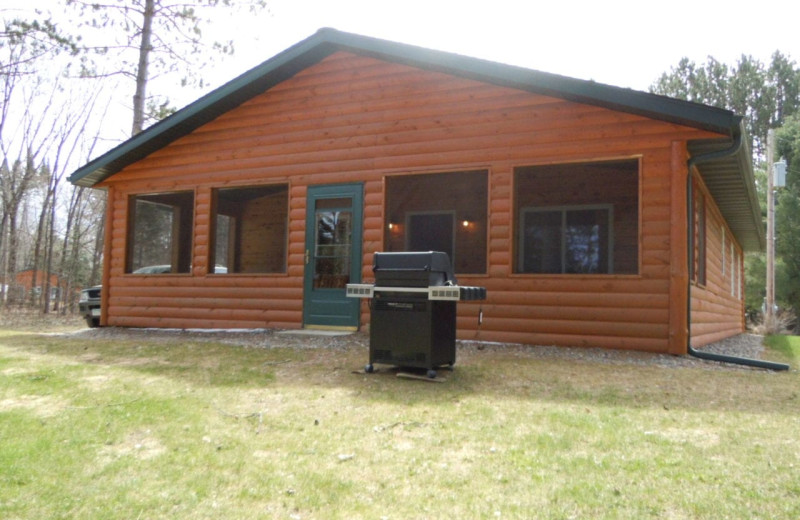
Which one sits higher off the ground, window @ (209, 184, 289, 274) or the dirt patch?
window @ (209, 184, 289, 274)

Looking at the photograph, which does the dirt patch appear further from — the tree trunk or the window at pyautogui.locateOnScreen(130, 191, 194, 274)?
the tree trunk

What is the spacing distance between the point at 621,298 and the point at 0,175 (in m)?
19.2

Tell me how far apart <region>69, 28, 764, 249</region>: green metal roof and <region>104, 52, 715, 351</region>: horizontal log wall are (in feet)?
0.44

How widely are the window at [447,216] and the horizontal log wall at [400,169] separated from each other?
2.53 m

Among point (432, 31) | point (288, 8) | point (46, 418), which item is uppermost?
point (288, 8)

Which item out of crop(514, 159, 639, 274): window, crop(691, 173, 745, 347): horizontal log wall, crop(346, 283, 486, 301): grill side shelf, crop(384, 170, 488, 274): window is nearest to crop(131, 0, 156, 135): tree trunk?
crop(384, 170, 488, 274): window

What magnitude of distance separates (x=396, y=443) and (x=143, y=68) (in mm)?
15024

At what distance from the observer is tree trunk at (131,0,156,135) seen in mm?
15109

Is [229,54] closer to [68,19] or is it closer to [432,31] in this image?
[68,19]

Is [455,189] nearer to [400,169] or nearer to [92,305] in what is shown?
[400,169]

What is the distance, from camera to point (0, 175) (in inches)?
722

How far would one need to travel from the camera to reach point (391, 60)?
830cm

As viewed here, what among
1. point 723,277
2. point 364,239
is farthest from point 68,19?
point 723,277

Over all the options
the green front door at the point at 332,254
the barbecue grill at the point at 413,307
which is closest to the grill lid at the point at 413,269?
the barbecue grill at the point at 413,307
